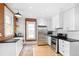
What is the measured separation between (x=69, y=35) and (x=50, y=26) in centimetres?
342

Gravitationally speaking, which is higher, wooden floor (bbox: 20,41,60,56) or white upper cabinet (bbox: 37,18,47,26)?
white upper cabinet (bbox: 37,18,47,26)

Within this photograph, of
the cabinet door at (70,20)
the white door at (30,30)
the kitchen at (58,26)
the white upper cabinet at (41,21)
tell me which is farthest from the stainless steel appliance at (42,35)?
the cabinet door at (70,20)

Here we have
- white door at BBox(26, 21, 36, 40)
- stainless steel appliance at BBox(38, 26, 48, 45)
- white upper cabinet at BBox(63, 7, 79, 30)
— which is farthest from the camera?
white door at BBox(26, 21, 36, 40)

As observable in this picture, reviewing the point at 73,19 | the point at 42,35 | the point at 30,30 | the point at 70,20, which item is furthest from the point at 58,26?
the point at 30,30

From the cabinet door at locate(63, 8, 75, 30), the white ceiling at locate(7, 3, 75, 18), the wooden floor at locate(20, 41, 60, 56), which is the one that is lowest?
the wooden floor at locate(20, 41, 60, 56)

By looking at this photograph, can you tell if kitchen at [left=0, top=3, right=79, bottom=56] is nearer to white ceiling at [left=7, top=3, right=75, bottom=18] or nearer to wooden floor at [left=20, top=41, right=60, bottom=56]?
white ceiling at [left=7, top=3, right=75, bottom=18]

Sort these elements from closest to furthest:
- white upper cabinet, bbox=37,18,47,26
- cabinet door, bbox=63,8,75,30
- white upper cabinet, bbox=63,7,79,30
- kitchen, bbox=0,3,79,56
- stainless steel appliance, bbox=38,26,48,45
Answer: kitchen, bbox=0,3,79,56
white upper cabinet, bbox=63,7,79,30
cabinet door, bbox=63,8,75,30
stainless steel appliance, bbox=38,26,48,45
white upper cabinet, bbox=37,18,47,26

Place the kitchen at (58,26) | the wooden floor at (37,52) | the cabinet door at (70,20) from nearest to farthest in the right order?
1. the kitchen at (58,26)
2. the cabinet door at (70,20)
3. the wooden floor at (37,52)

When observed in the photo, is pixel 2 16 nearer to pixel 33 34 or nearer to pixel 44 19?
pixel 44 19

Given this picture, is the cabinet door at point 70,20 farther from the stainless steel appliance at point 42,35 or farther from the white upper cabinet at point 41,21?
the white upper cabinet at point 41,21

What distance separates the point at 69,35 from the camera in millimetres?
5523

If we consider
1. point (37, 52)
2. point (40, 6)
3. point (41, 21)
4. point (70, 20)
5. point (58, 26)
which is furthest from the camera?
point (41, 21)

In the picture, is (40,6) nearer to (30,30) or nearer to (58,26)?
(58,26)

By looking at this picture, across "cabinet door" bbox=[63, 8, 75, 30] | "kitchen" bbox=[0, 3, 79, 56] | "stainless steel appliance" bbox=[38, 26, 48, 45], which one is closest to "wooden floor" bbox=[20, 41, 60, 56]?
"kitchen" bbox=[0, 3, 79, 56]
